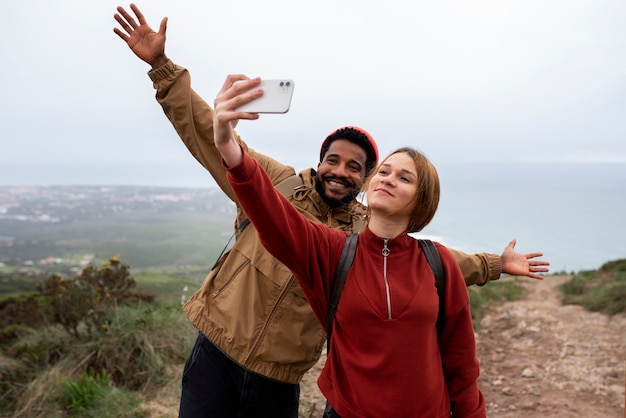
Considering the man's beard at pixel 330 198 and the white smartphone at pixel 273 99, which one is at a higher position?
the white smartphone at pixel 273 99

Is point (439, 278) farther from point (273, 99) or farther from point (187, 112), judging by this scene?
point (187, 112)

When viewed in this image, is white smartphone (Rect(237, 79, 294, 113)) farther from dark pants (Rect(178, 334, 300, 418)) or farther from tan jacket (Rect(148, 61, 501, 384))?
dark pants (Rect(178, 334, 300, 418))

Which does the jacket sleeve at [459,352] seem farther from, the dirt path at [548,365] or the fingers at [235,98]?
the dirt path at [548,365]

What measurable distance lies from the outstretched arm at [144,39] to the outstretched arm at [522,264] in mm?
2018

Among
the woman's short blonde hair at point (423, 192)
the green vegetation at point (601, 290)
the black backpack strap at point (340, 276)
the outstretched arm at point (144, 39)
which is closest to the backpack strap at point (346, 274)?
the black backpack strap at point (340, 276)

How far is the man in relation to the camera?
6.61 feet

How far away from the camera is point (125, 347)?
16.2 feet

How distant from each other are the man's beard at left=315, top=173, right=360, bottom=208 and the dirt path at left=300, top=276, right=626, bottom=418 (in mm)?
2528

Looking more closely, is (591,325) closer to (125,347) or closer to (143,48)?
(125,347)

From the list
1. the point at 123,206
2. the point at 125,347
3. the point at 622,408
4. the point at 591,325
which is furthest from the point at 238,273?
the point at 123,206

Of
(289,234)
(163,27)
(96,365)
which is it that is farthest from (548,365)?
(163,27)

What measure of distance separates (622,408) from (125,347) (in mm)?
5530

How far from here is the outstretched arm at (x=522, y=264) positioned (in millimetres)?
2209

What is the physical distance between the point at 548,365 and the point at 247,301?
526cm
